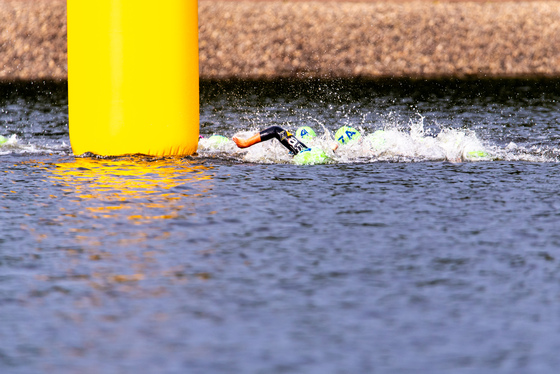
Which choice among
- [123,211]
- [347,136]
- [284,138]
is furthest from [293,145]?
[123,211]

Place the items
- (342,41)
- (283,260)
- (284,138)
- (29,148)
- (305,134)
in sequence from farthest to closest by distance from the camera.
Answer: (342,41), (29,148), (305,134), (284,138), (283,260)

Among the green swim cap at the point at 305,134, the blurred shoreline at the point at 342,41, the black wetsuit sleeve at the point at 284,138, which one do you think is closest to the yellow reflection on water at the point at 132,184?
the black wetsuit sleeve at the point at 284,138

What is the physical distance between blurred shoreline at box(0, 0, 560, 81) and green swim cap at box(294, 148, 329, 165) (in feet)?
72.8

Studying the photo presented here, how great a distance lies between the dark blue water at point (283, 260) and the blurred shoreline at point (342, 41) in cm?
2155

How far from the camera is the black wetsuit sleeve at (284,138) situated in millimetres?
14453

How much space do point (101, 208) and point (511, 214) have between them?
5.01m

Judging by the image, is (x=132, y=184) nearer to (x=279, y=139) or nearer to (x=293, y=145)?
(x=279, y=139)

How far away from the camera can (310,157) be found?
47.2 feet

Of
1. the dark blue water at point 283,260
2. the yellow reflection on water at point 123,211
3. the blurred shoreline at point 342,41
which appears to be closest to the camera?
the dark blue water at point 283,260

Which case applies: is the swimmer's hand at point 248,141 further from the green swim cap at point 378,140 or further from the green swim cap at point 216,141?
the green swim cap at point 378,140

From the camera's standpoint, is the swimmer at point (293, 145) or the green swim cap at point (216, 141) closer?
the swimmer at point (293, 145)

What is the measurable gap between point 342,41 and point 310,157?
82.3ft

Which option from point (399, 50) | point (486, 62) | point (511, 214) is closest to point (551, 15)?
point (486, 62)

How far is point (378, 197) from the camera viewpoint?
11633 mm
